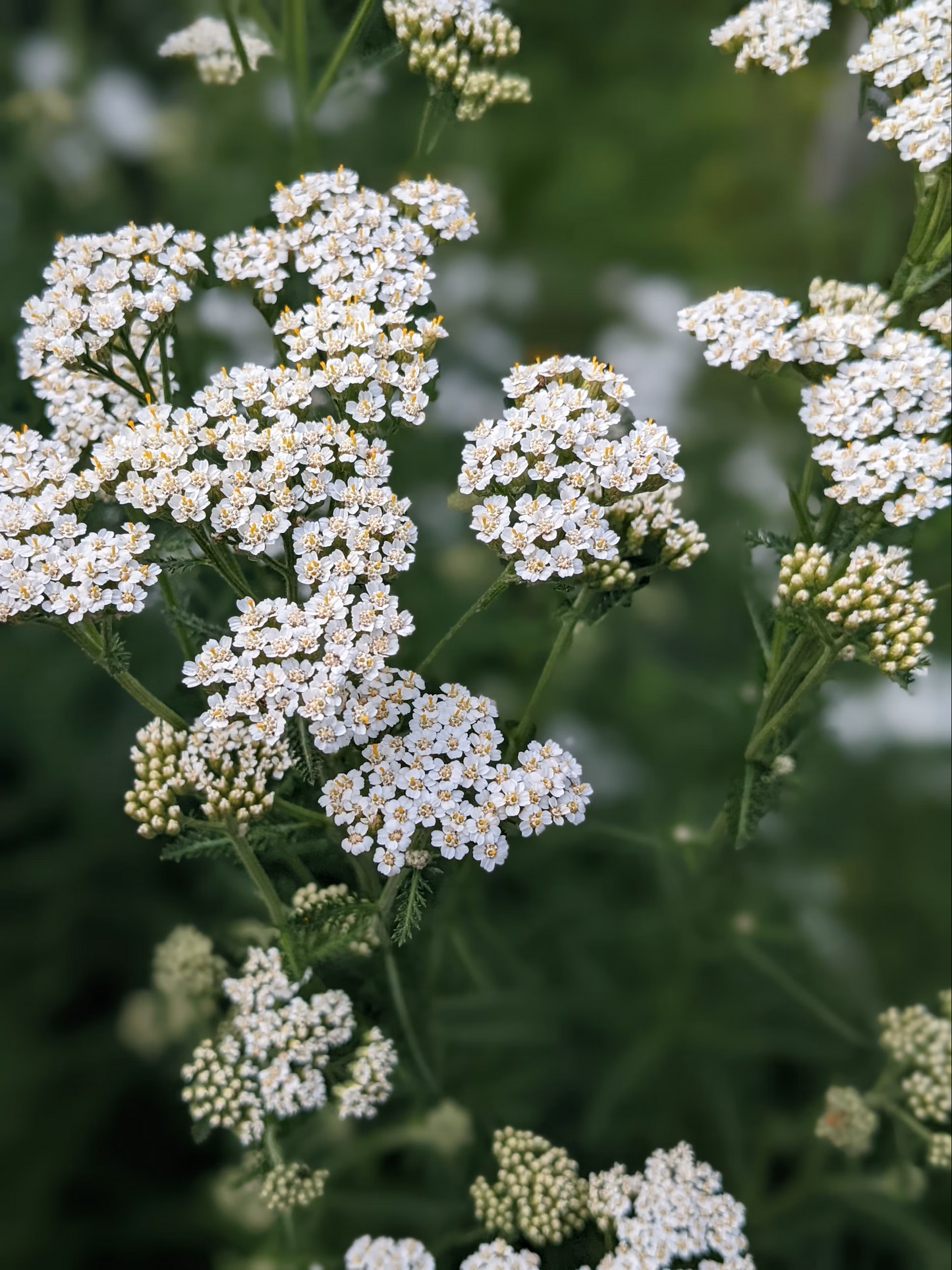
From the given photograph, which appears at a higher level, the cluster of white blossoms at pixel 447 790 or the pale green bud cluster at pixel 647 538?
the pale green bud cluster at pixel 647 538

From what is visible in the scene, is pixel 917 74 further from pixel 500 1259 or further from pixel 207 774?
pixel 500 1259

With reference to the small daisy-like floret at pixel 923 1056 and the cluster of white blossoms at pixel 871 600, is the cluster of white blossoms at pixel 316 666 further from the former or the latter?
the small daisy-like floret at pixel 923 1056

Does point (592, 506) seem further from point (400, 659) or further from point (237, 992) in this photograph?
point (237, 992)

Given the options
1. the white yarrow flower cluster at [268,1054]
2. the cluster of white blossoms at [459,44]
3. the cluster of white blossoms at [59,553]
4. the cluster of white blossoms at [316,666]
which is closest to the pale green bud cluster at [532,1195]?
the white yarrow flower cluster at [268,1054]

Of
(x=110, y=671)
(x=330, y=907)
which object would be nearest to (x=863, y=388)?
(x=330, y=907)

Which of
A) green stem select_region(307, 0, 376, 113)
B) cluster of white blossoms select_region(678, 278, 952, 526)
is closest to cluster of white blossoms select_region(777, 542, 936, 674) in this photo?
cluster of white blossoms select_region(678, 278, 952, 526)

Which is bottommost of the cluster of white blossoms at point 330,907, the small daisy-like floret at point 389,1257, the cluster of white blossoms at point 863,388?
the small daisy-like floret at point 389,1257
